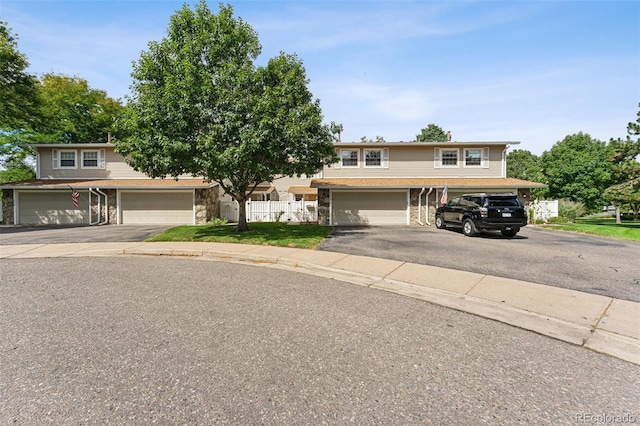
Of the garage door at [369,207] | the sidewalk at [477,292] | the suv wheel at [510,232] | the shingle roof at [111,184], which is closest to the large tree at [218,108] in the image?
the sidewalk at [477,292]

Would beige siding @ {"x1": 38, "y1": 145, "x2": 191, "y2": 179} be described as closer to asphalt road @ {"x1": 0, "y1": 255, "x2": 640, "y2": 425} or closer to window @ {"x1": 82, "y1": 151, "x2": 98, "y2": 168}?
window @ {"x1": 82, "y1": 151, "x2": 98, "y2": 168}

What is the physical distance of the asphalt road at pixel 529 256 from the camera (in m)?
6.54

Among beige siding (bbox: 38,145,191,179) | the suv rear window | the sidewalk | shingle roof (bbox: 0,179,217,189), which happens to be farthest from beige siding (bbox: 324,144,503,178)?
the sidewalk

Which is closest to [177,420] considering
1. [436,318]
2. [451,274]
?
[436,318]

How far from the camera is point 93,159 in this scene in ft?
69.4

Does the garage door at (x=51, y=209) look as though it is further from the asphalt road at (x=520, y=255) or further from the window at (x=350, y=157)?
the window at (x=350, y=157)

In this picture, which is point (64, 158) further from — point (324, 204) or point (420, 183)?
point (420, 183)

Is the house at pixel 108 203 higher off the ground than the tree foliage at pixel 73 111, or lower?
lower

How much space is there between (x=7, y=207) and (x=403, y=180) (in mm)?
26278

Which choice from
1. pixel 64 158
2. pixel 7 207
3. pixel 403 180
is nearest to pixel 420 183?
pixel 403 180

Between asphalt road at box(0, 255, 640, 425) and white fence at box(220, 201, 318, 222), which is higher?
white fence at box(220, 201, 318, 222)

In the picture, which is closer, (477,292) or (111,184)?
(477,292)

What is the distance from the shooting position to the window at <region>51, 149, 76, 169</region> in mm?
21109

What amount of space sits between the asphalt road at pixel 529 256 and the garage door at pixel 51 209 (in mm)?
18113
